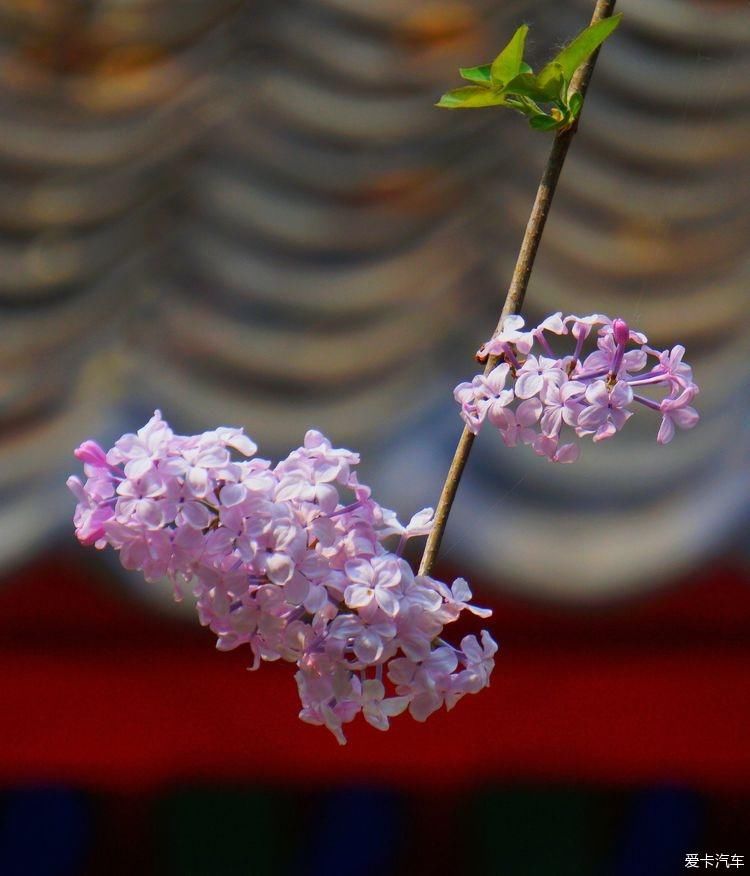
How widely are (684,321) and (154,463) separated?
36.7 inches

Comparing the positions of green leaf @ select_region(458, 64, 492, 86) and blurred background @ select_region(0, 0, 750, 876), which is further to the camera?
blurred background @ select_region(0, 0, 750, 876)

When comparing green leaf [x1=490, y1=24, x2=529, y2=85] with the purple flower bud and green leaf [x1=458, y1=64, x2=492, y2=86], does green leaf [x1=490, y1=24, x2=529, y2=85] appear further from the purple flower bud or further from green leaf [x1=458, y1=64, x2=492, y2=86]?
the purple flower bud

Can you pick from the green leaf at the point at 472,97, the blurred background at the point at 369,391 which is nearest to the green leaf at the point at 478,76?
the green leaf at the point at 472,97

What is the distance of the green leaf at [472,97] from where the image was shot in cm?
58

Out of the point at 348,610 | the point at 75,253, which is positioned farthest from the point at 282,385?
the point at 348,610

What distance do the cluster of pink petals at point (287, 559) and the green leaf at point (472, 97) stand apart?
18 cm

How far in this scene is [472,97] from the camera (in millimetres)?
582

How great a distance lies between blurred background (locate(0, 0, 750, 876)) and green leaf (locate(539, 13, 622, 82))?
2.33 feet

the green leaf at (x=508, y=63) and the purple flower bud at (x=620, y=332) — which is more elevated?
the green leaf at (x=508, y=63)

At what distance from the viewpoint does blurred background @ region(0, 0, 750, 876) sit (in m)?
1.23

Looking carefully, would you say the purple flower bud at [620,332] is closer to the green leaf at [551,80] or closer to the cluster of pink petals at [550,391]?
the cluster of pink petals at [550,391]

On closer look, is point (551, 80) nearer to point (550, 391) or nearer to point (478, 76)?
point (478, 76)

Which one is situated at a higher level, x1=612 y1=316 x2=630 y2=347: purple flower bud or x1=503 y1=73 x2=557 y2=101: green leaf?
x1=503 y1=73 x2=557 y2=101: green leaf

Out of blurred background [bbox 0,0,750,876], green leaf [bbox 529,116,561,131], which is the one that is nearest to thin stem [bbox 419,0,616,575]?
green leaf [bbox 529,116,561,131]
